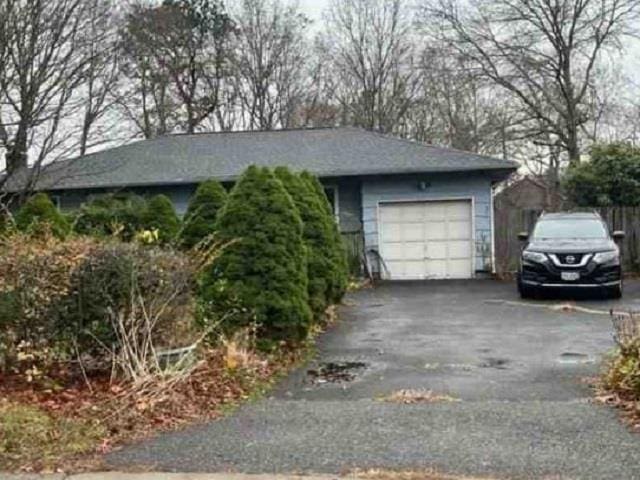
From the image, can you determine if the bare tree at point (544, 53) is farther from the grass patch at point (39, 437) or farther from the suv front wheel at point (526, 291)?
the grass patch at point (39, 437)

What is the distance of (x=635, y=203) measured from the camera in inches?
771

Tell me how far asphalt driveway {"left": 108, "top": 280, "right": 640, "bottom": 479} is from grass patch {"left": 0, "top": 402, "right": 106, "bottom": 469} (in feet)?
1.20

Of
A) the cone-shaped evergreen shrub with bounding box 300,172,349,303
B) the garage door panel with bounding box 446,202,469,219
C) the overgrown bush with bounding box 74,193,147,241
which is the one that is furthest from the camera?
the garage door panel with bounding box 446,202,469,219

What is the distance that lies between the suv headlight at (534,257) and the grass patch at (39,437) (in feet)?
33.8

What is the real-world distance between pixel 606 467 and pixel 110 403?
12.2 feet

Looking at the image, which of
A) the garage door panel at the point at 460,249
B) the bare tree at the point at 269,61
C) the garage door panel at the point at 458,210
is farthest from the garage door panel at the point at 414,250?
the bare tree at the point at 269,61

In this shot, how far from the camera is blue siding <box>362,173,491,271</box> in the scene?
18.5m

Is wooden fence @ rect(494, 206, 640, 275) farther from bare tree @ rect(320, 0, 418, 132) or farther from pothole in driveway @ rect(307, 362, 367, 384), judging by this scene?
bare tree @ rect(320, 0, 418, 132)

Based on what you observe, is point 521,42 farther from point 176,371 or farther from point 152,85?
point 176,371

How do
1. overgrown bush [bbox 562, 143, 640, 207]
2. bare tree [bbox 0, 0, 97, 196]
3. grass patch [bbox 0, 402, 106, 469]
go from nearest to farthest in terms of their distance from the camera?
grass patch [bbox 0, 402, 106, 469] < bare tree [bbox 0, 0, 97, 196] < overgrown bush [bbox 562, 143, 640, 207]

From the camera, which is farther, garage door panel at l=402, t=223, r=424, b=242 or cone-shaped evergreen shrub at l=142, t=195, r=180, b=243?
garage door panel at l=402, t=223, r=424, b=242

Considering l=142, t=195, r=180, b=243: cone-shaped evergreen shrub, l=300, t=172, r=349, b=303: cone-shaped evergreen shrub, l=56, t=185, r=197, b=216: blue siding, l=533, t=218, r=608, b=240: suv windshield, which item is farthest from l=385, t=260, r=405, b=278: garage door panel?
l=142, t=195, r=180, b=243: cone-shaped evergreen shrub

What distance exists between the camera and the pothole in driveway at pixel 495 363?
823 cm

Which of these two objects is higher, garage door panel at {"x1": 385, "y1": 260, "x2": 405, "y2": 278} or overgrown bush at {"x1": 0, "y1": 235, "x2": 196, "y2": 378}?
overgrown bush at {"x1": 0, "y1": 235, "x2": 196, "y2": 378}
